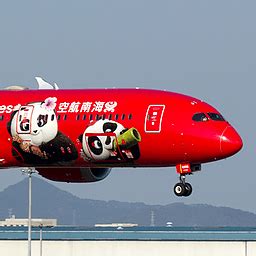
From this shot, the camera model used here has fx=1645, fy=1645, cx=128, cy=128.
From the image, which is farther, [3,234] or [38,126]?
[3,234]

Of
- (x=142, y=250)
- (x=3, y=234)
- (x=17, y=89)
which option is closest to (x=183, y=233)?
(x=142, y=250)

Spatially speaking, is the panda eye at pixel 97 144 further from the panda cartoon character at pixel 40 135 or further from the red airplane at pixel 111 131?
the panda cartoon character at pixel 40 135

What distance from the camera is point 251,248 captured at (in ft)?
423

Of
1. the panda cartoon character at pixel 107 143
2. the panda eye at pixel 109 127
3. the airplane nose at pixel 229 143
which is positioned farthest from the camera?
the panda eye at pixel 109 127

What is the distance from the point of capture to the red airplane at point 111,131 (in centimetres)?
9675

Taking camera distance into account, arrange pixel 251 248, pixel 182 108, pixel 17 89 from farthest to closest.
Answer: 1. pixel 251 248
2. pixel 17 89
3. pixel 182 108

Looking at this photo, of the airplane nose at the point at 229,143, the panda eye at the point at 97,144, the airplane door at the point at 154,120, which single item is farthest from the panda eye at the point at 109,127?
the airplane nose at the point at 229,143

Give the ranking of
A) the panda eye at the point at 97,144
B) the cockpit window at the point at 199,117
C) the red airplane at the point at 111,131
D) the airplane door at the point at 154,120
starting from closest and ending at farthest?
the red airplane at the point at 111,131
the cockpit window at the point at 199,117
the airplane door at the point at 154,120
the panda eye at the point at 97,144

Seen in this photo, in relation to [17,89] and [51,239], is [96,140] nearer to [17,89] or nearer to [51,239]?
[17,89]

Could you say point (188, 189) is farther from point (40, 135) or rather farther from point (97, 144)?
point (40, 135)

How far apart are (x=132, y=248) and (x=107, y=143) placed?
34.2 m

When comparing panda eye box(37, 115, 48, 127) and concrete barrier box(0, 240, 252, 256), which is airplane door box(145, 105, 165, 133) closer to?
panda eye box(37, 115, 48, 127)

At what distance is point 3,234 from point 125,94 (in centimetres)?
3941

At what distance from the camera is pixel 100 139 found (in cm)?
9875
